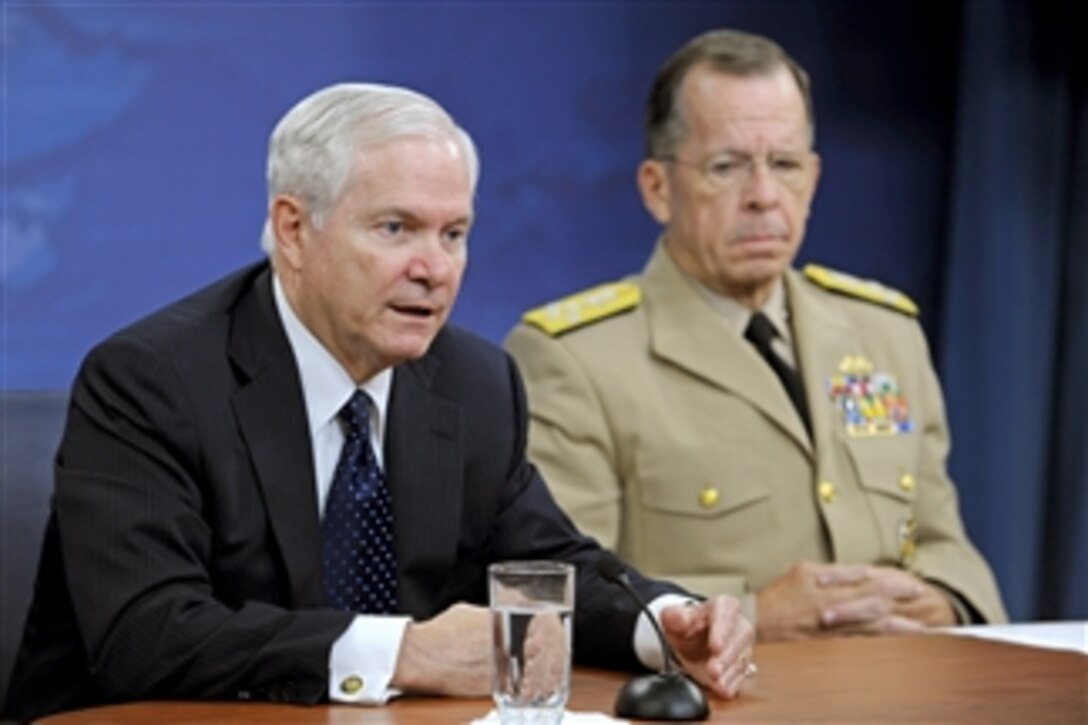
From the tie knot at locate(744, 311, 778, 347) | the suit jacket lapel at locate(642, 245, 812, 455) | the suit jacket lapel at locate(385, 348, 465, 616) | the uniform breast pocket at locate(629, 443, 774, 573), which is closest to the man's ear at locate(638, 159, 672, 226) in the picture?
the suit jacket lapel at locate(642, 245, 812, 455)

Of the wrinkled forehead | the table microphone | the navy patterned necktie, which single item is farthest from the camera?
the wrinkled forehead

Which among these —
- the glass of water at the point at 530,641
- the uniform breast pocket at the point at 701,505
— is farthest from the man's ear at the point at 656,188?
the glass of water at the point at 530,641

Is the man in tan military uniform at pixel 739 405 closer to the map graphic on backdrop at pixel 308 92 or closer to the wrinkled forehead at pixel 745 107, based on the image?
the wrinkled forehead at pixel 745 107

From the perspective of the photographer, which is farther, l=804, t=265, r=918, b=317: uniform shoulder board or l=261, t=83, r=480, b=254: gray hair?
l=804, t=265, r=918, b=317: uniform shoulder board

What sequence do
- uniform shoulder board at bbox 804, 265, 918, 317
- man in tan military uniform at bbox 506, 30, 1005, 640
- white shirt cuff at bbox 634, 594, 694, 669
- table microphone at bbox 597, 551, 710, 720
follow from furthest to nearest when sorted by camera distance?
uniform shoulder board at bbox 804, 265, 918, 317 < man in tan military uniform at bbox 506, 30, 1005, 640 < white shirt cuff at bbox 634, 594, 694, 669 < table microphone at bbox 597, 551, 710, 720

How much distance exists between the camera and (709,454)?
3543 millimetres

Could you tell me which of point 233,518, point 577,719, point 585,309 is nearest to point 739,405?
point 585,309

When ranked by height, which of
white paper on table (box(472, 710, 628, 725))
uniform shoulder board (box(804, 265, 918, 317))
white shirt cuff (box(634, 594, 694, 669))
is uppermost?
uniform shoulder board (box(804, 265, 918, 317))

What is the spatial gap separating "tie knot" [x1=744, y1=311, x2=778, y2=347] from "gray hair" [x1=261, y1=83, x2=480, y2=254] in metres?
1.13

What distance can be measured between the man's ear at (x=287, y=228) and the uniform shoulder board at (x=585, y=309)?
946 millimetres

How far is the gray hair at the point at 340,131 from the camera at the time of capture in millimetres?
2586

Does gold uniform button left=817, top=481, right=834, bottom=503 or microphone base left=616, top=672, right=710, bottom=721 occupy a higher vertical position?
gold uniform button left=817, top=481, right=834, bottom=503

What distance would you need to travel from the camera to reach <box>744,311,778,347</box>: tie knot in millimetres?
3658

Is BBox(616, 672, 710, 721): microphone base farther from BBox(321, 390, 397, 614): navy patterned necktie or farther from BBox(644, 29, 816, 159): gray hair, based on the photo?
BBox(644, 29, 816, 159): gray hair
